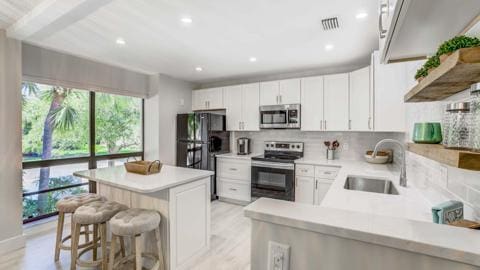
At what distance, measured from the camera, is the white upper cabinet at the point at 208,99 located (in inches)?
182

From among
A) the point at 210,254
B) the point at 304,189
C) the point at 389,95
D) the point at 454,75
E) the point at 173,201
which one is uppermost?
the point at 389,95

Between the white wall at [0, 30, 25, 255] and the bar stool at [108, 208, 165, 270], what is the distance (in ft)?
5.07

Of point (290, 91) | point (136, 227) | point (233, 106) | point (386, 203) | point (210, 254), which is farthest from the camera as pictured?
point (233, 106)

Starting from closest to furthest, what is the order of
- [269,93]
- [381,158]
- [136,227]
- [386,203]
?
[386,203] → [136,227] → [381,158] → [269,93]

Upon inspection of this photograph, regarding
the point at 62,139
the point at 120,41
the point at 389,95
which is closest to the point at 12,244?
the point at 62,139

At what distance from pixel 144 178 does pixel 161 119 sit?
7.68 ft

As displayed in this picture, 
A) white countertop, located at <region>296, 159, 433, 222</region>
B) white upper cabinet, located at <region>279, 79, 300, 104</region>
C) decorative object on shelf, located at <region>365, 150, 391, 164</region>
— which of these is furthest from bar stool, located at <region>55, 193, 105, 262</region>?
decorative object on shelf, located at <region>365, 150, 391, 164</region>

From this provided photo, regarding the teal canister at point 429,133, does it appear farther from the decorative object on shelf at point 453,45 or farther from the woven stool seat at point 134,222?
the woven stool seat at point 134,222

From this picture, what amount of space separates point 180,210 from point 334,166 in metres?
2.28

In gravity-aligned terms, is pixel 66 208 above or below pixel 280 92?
below

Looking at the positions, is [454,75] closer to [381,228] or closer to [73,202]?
[381,228]

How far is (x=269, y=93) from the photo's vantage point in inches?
160

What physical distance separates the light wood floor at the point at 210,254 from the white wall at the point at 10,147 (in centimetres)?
21

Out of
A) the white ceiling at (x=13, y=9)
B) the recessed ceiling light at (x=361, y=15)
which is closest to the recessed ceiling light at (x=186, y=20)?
the white ceiling at (x=13, y=9)
